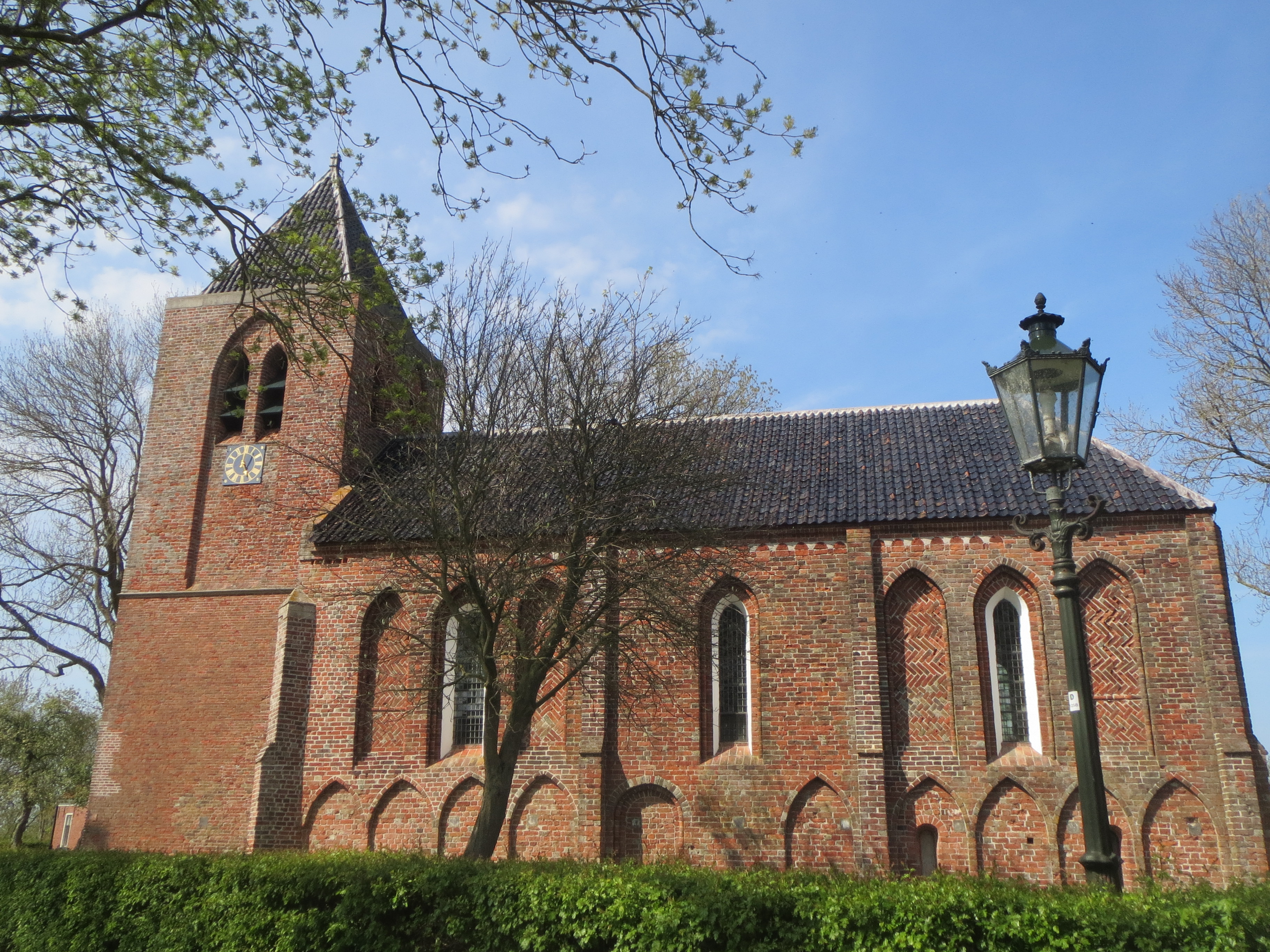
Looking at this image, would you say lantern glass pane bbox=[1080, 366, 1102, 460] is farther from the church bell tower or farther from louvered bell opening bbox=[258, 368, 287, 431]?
louvered bell opening bbox=[258, 368, 287, 431]

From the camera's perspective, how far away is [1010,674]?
16.9m

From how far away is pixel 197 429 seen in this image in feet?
70.3

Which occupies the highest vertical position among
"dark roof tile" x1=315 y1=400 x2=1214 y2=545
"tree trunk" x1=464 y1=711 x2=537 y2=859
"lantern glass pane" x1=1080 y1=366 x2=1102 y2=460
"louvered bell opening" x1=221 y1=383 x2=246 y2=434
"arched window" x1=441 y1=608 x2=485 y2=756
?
"louvered bell opening" x1=221 y1=383 x2=246 y2=434

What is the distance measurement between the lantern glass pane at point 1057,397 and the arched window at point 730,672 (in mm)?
11297

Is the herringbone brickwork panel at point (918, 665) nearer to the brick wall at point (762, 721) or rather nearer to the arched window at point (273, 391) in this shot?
the brick wall at point (762, 721)

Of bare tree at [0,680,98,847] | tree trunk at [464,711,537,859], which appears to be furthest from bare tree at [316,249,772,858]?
bare tree at [0,680,98,847]

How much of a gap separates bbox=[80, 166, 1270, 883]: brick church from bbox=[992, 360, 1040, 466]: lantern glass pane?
9312mm

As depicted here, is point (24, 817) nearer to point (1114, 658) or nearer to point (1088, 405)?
point (1114, 658)

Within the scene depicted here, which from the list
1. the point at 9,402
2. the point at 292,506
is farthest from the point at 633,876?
the point at 9,402

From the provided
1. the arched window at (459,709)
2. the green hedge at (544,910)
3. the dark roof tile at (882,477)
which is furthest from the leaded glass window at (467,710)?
the green hedge at (544,910)

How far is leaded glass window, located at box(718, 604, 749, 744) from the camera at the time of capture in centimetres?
1755

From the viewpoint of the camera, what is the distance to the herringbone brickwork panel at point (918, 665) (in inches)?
651

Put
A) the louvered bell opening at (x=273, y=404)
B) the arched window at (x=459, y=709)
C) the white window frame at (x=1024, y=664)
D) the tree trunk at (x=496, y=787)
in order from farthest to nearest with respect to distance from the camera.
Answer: the louvered bell opening at (x=273, y=404) → the arched window at (x=459, y=709) → the white window frame at (x=1024, y=664) → the tree trunk at (x=496, y=787)

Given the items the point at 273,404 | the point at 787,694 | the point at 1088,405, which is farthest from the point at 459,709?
the point at 1088,405
